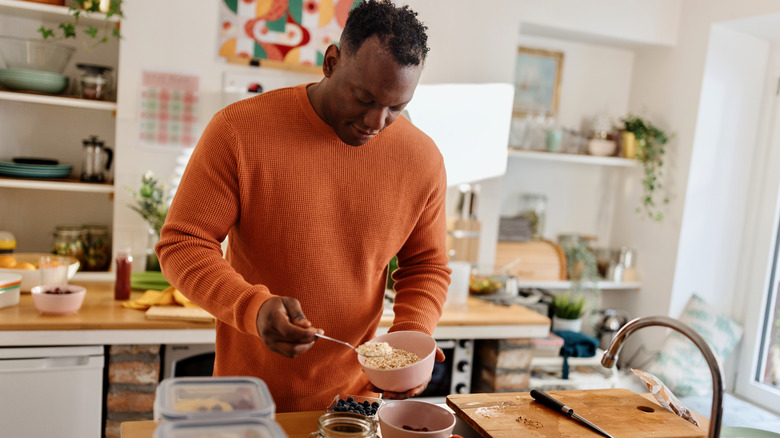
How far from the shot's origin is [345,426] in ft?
3.55

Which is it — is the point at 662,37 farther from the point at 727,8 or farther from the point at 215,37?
the point at 215,37

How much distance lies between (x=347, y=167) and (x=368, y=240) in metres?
0.16

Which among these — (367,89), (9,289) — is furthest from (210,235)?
(9,289)

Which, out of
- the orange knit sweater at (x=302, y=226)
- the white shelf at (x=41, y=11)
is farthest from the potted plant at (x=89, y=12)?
the orange knit sweater at (x=302, y=226)

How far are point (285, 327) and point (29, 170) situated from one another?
1.92 metres

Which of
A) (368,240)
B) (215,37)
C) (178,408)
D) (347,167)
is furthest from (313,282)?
(215,37)

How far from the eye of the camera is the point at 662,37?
3256 mm

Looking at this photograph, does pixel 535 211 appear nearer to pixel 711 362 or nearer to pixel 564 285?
pixel 564 285

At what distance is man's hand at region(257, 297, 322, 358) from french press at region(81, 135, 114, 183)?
1.83 metres

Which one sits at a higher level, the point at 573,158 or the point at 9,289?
the point at 573,158

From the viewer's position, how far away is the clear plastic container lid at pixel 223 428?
79 centimetres

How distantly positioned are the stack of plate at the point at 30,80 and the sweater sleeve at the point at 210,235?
155cm

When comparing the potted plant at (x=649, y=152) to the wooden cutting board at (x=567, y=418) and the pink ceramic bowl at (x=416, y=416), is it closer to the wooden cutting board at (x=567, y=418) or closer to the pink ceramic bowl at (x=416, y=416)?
the wooden cutting board at (x=567, y=418)

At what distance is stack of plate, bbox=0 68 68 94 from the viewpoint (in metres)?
2.41
